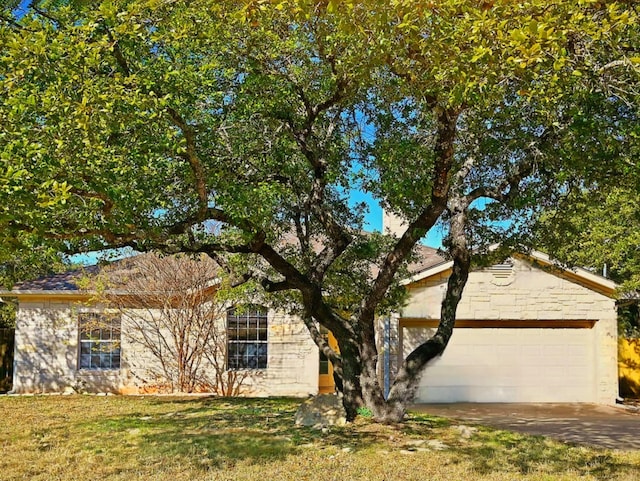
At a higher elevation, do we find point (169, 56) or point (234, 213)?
point (169, 56)

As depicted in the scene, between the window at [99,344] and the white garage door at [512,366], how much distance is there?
25.2 ft

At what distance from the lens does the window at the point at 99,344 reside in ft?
58.7

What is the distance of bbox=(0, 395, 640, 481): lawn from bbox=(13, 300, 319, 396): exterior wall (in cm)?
449

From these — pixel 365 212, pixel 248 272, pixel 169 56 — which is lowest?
pixel 248 272

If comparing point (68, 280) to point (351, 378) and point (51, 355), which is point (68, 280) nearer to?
point (51, 355)

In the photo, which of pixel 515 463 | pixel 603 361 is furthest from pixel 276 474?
pixel 603 361

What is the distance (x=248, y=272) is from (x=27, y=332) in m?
8.73

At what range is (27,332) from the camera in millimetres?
18031

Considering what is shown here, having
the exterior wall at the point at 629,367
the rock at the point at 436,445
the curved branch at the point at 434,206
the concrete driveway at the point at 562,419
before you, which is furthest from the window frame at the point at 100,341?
the exterior wall at the point at 629,367

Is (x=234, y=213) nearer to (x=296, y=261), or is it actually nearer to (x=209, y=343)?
(x=296, y=261)

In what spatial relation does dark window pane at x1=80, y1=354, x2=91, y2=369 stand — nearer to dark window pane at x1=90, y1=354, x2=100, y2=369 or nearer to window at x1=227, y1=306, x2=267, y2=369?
dark window pane at x1=90, y1=354, x2=100, y2=369

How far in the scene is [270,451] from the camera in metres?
9.30

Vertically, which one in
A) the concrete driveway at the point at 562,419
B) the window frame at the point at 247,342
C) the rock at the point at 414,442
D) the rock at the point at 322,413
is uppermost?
the window frame at the point at 247,342

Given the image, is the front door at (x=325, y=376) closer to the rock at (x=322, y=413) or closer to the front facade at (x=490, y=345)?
the front facade at (x=490, y=345)
